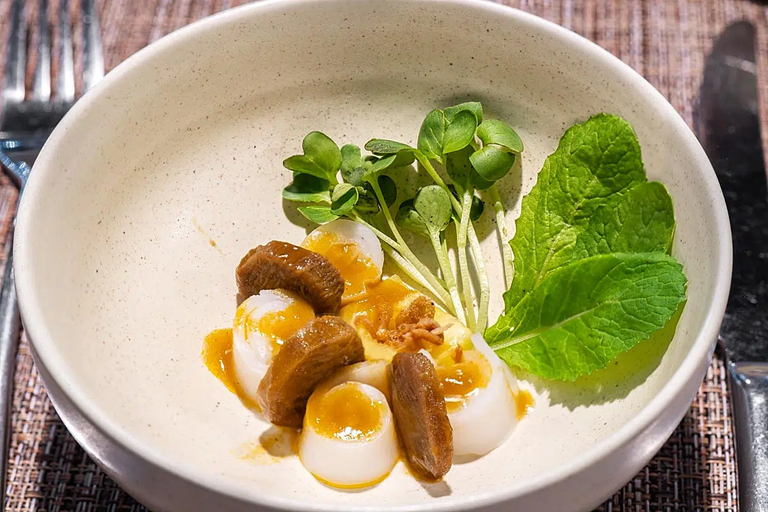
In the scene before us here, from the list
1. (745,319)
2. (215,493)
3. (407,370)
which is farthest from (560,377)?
(215,493)

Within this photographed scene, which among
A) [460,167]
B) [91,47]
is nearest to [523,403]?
[460,167]

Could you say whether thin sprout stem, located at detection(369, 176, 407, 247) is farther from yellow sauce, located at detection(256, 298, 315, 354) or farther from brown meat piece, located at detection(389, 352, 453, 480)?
brown meat piece, located at detection(389, 352, 453, 480)

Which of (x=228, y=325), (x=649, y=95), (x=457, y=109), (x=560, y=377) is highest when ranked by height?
(x=649, y=95)

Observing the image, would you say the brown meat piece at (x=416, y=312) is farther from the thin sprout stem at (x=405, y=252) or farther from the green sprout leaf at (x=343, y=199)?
the green sprout leaf at (x=343, y=199)

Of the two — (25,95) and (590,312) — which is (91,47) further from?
(590,312)

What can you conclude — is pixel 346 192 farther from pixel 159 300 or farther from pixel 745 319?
pixel 745 319

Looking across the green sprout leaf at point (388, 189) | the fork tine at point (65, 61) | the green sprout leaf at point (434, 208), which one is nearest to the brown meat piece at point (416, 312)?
the green sprout leaf at point (434, 208)
